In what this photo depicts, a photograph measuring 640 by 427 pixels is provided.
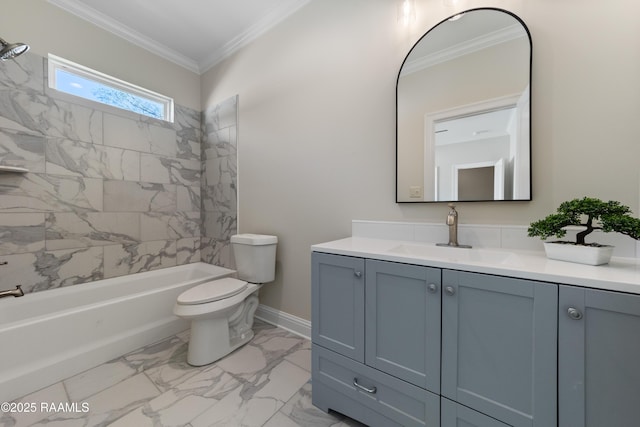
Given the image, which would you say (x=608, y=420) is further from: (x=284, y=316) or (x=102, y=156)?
(x=102, y=156)

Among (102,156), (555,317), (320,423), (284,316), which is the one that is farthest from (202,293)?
(555,317)

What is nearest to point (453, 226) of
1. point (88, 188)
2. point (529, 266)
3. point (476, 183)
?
point (476, 183)

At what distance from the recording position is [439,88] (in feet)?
4.63

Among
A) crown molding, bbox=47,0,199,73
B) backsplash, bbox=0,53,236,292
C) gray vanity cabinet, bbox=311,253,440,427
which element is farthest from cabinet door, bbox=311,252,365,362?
crown molding, bbox=47,0,199,73

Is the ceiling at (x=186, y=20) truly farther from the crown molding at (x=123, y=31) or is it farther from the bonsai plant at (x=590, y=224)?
the bonsai plant at (x=590, y=224)

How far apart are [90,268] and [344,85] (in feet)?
8.73

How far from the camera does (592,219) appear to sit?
0.93 metres

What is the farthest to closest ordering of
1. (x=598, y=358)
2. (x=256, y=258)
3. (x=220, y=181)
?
(x=220, y=181), (x=256, y=258), (x=598, y=358)

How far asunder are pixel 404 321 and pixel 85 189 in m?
2.75

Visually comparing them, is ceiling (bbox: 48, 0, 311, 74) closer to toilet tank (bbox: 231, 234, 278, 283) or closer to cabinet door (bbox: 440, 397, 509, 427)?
toilet tank (bbox: 231, 234, 278, 283)

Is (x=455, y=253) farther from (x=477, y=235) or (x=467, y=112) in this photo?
(x=467, y=112)

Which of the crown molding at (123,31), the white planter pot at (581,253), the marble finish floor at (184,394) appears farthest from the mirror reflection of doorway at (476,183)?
the crown molding at (123,31)

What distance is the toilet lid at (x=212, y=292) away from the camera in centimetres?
162

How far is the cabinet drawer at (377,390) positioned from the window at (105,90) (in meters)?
2.82
